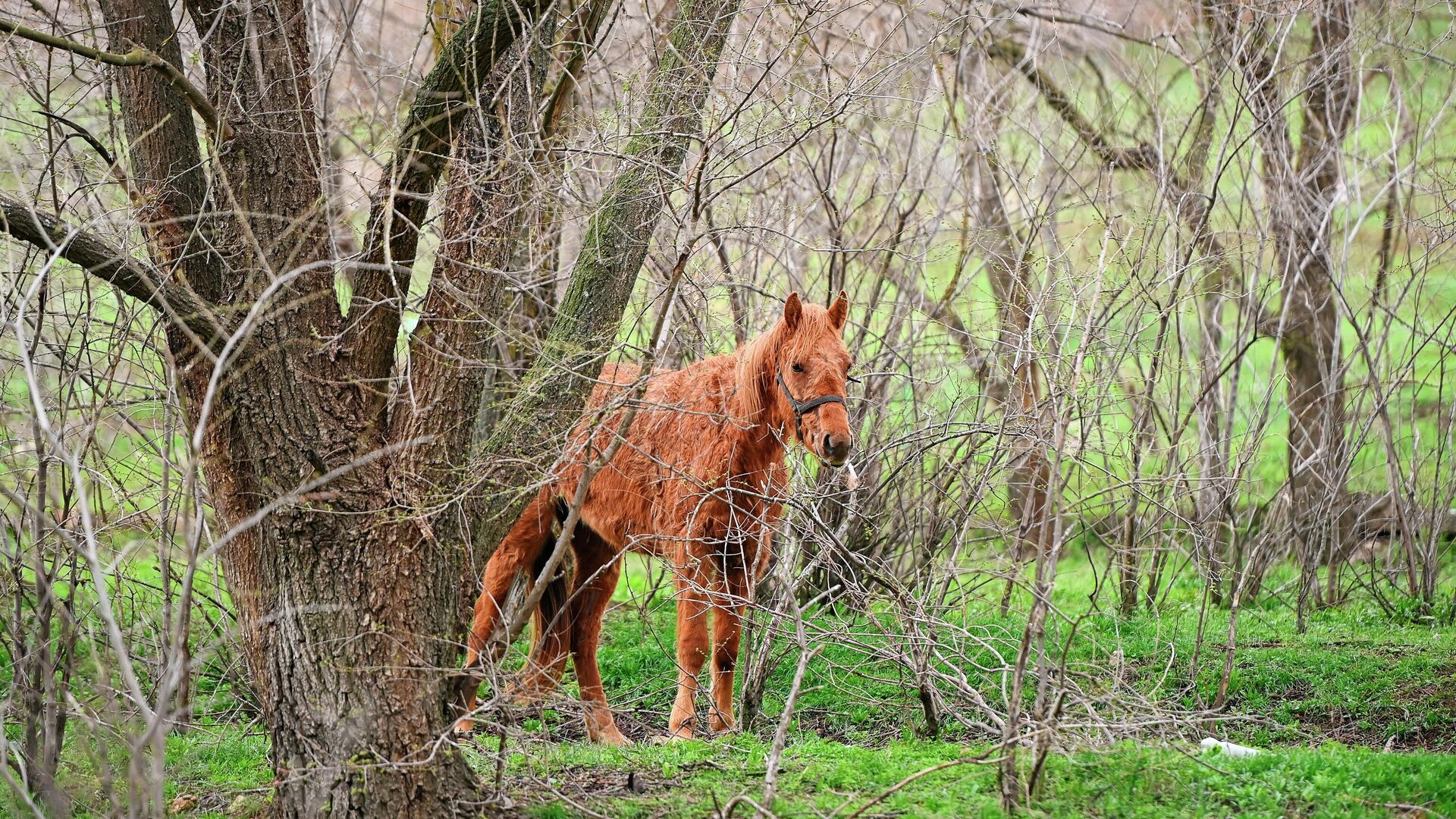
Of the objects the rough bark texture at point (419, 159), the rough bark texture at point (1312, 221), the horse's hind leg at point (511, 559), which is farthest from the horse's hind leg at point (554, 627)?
the rough bark texture at point (1312, 221)

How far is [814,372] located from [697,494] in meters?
0.97

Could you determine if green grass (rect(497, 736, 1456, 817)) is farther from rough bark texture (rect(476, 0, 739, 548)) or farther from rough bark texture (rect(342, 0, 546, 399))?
rough bark texture (rect(342, 0, 546, 399))

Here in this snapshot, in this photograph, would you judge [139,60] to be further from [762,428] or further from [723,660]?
[723,660]

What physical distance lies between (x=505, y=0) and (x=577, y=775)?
3.43m

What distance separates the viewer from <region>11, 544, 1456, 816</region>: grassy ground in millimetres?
5070

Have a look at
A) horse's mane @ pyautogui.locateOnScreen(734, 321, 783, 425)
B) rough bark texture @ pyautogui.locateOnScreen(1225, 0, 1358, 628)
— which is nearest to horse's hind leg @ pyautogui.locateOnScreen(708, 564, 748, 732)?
→ horse's mane @ pyautogui.locateOnScreen(734, 321, 783, 425)

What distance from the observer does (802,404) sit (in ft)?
20.9

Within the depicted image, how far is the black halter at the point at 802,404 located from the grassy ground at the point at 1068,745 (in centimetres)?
104

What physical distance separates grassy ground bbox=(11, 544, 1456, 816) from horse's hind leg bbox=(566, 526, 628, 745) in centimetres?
31

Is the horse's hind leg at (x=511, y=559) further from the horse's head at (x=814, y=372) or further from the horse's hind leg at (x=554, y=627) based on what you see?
the horse's head at (x=814, y=372)

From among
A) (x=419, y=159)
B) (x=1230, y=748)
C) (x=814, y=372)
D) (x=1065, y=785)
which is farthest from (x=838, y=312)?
(x=1230, y=748)

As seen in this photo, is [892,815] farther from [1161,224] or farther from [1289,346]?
[1289,346]

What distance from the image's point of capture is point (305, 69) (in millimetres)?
5434

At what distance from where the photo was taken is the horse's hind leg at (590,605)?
7.64 meters
